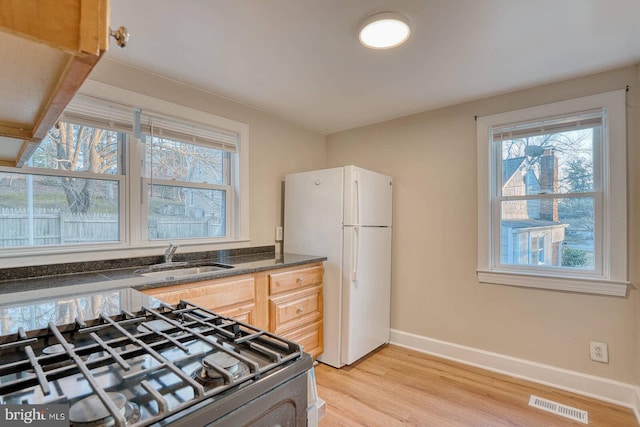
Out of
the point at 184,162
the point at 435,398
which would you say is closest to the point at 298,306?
the point at 435,398

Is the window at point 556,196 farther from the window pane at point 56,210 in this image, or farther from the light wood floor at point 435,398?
the window pane at point 56,210

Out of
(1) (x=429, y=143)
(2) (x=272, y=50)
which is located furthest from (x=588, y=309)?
(2) (x=272, y=50)

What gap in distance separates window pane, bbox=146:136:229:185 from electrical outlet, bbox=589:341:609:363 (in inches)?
119

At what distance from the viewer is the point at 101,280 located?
1.62 metres

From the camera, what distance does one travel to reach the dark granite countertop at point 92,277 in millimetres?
1434

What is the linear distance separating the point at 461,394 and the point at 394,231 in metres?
1.44

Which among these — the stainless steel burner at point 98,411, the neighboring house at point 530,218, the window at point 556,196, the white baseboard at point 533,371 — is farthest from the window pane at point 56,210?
the neighboring house at point 530,218

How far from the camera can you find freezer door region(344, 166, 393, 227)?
2.52 m

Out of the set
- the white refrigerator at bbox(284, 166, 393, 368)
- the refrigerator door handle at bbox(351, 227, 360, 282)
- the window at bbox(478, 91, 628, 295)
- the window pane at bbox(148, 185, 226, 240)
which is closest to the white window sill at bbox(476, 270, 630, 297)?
the window at bbox(478, 91, 628, 295)

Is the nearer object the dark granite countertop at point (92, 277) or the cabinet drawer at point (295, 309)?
the dark granite countertop at point (92, 277)

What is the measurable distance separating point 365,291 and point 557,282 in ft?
4.61

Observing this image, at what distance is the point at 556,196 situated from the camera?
7.65 feet

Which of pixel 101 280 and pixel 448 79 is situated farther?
pixel 448 79

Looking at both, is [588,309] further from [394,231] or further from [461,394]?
[394,231]
